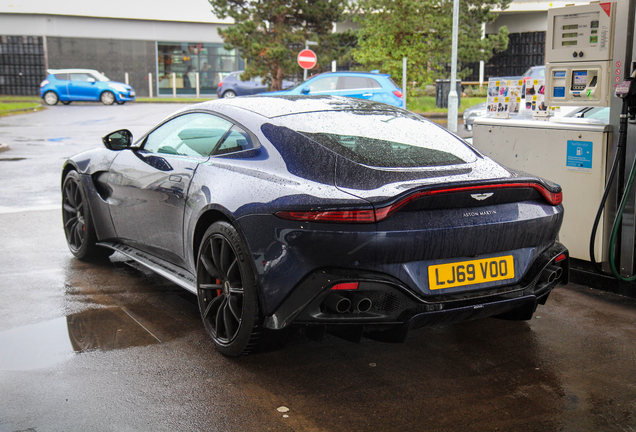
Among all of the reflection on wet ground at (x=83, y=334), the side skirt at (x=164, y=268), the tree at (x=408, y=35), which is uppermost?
the tree at (x=408, y=35)

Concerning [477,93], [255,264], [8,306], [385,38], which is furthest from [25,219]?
[477,93]

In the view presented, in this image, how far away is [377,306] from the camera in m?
3.27

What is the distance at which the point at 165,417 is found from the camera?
314cm

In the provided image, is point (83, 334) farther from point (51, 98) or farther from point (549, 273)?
point (51, 98)

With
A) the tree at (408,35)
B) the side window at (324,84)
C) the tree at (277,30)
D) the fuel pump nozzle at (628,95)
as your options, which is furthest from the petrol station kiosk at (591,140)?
the tree at (277,30)

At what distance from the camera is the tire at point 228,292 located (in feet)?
11.6

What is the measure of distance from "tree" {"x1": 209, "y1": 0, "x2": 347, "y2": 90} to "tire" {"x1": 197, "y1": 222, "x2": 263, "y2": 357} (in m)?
26.8

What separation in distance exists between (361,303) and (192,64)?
39805 mm

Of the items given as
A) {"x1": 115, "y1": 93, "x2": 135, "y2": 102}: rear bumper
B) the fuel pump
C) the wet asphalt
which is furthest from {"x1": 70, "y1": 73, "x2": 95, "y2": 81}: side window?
the fuel pump

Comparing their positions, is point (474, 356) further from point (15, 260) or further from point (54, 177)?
point (54, 177)

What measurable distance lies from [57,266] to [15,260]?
453 mm

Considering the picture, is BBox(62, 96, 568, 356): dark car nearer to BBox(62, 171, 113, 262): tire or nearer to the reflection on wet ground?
the reflection on wet ground

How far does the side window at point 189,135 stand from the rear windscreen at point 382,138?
54 centimetres

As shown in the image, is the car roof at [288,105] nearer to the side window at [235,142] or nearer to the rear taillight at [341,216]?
the side window at [235,142]
